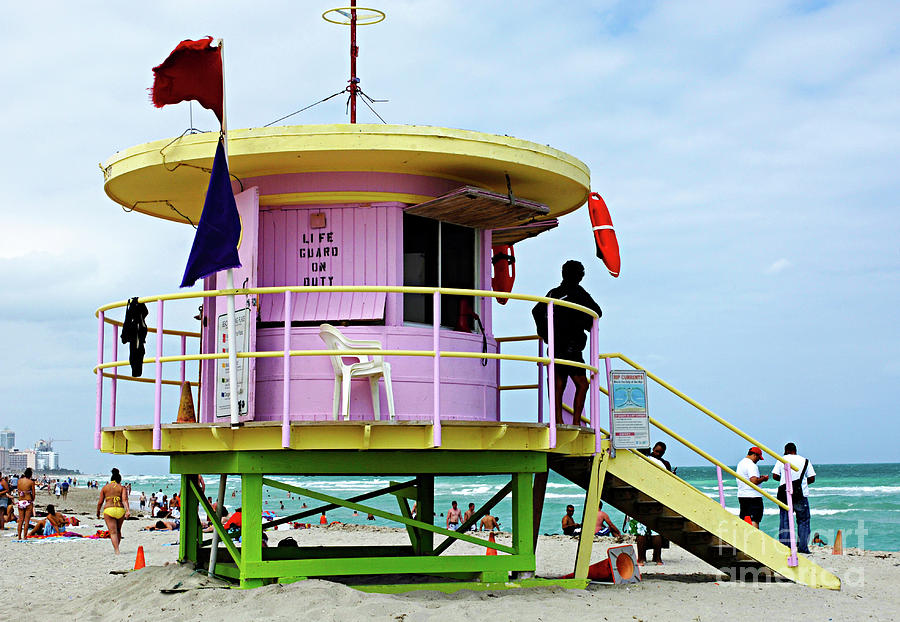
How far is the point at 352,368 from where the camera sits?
1101cm

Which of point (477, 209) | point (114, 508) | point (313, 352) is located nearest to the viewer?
point (313, 352)

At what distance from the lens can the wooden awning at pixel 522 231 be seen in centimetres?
1479

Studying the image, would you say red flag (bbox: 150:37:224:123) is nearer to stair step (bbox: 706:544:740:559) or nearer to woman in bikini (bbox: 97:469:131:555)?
stair step (bbox: 706:544:740:559)

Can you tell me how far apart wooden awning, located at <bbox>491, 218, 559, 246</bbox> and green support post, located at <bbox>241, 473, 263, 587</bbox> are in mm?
5303

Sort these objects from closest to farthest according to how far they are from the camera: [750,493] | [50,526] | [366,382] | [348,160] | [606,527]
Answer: [366,382]
[348,160]
[750,493]
[606,527]
[50,526]

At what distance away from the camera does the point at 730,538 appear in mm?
13188

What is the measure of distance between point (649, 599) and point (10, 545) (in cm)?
1725

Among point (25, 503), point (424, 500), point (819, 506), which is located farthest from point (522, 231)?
point (819, 506)

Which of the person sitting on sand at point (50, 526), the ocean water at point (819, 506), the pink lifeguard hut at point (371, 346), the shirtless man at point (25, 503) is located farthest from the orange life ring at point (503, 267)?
the ocean water at point (819, 506)

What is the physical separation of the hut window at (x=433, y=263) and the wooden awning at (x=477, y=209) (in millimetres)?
153

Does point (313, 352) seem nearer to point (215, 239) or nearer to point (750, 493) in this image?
→ point (215, 239)

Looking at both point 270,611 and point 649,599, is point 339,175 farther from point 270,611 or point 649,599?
point 649,599

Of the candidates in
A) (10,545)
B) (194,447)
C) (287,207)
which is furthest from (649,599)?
(10,545)

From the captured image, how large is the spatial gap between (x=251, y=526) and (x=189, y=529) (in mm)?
3317
